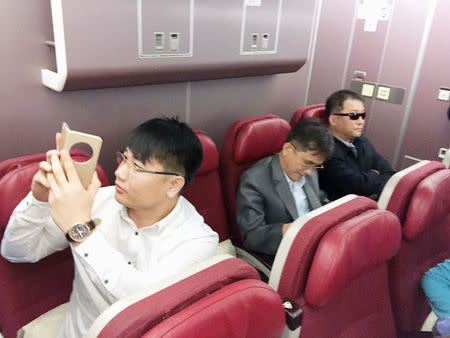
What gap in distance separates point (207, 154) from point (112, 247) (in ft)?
3.00

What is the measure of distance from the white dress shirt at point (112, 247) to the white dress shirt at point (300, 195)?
881 mm

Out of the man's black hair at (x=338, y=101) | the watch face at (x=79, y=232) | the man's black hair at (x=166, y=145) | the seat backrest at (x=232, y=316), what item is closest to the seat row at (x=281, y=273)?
the seat backrest at (x=232, y=316)

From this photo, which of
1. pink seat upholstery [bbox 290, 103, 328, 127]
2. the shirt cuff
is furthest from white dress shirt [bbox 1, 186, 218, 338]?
pink seat upholstery [bbox 290, 103, 328, 127]

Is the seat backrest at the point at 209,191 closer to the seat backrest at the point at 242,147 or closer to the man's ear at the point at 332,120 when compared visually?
the seat backrest at the point at 242,147

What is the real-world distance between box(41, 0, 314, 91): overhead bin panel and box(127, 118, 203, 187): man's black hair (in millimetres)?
568

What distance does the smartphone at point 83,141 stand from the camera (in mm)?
921

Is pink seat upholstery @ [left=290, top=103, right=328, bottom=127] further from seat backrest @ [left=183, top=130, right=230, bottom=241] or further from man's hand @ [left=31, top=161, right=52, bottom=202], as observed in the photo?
man's hand @ [left=31, top=161, right=52, bottom=202]

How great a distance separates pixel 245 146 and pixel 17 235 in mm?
1230

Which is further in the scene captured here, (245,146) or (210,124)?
(210,124)

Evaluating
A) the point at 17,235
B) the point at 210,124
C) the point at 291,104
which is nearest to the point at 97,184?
the point at 17,235

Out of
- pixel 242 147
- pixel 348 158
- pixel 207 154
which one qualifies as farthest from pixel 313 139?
pixel 348 158

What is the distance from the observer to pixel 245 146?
2.06 metres

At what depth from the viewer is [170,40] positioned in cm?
184

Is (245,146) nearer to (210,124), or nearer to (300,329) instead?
(210,124)
